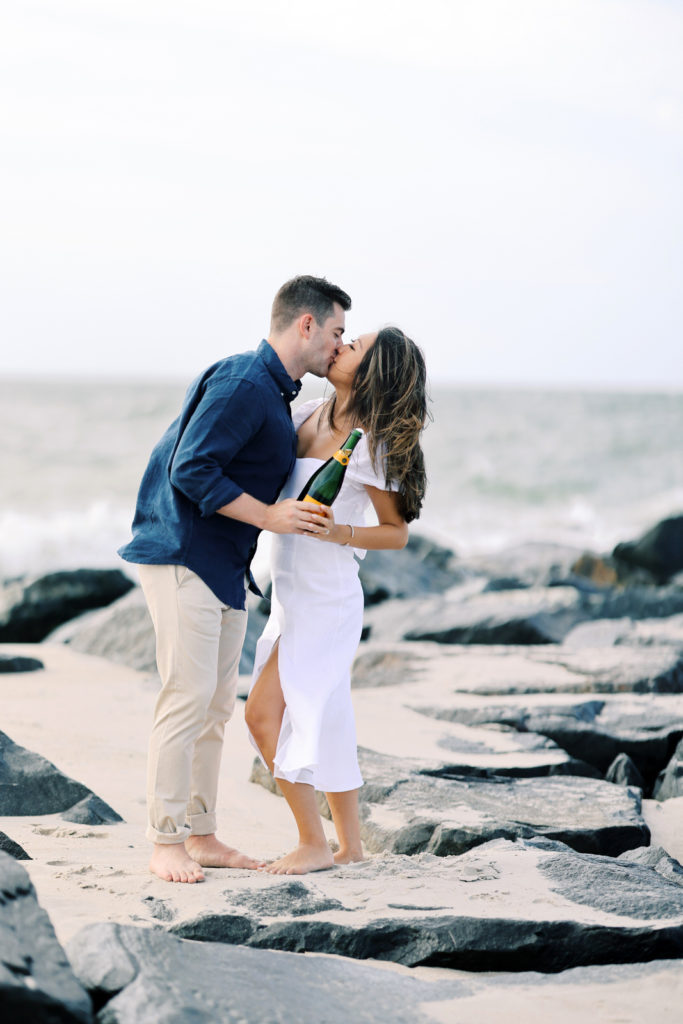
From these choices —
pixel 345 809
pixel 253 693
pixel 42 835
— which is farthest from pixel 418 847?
pixel 42 835

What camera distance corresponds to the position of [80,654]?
859cm

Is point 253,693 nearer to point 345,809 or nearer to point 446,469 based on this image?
point 345,809

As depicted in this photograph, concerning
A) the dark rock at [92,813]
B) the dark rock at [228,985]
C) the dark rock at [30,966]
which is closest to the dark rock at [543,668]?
the dark rock at [92,813]

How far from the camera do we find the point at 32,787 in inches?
177

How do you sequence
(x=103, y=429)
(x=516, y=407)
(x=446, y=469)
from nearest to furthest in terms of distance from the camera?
(x=446, y=469) < (x=103, y=429) < (x=516, y=407)

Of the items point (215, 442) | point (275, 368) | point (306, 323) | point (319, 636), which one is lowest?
point (319, 636)

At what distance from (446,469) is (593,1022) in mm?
31856

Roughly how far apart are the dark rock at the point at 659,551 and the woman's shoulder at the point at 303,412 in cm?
1224

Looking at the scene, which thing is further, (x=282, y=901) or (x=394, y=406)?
(x=394, y=406)

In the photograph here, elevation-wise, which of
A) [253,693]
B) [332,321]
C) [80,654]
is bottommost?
[80,654]

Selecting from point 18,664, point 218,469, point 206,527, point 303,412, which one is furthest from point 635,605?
point 218,469

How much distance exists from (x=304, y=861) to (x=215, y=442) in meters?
1.50

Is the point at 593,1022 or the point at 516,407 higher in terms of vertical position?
the point at 516,407

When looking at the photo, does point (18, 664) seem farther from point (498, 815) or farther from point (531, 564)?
point (531, 564)
